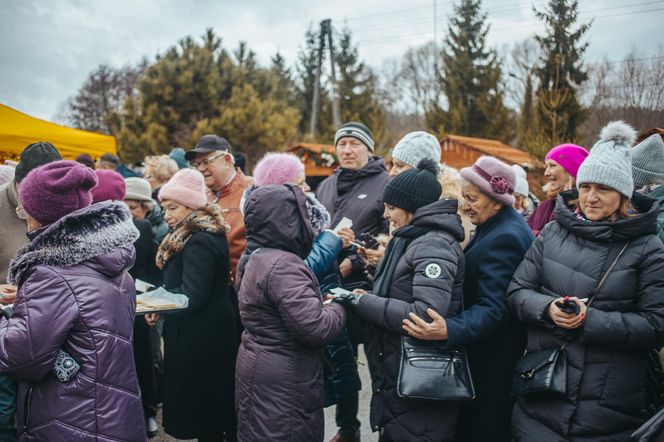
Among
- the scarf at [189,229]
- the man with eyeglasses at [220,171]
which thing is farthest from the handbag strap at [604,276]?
the man with eyeglasses at [220,171]

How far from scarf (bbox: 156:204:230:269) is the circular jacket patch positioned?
1487 mm

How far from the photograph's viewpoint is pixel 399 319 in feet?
8.16

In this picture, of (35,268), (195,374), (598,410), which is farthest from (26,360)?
(598,410)

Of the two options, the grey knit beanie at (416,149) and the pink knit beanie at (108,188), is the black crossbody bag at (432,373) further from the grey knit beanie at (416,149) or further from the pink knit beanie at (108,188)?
the pink knit beanie at (108,188)

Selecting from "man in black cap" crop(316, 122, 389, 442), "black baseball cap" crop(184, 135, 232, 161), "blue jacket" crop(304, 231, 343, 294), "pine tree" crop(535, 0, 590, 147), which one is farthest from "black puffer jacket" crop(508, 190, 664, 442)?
"pine tree" crop(535, 0, 590, 147)

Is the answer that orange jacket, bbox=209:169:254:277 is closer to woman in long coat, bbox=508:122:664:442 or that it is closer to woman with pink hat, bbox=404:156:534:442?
woman with pink hat, bbox=404:156:534:442

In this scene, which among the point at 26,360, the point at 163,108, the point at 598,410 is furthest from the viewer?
the point at 163,108

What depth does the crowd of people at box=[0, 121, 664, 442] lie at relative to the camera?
2.09 m

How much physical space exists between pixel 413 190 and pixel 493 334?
35.0 inches

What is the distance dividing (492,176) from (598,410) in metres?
1.28

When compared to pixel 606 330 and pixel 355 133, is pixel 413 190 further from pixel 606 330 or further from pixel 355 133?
pixel 355 133

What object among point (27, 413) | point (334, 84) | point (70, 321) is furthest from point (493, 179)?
point (334, 84)

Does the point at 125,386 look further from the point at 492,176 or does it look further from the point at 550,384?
the point at 492,176

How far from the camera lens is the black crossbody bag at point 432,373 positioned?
2.37 metres
